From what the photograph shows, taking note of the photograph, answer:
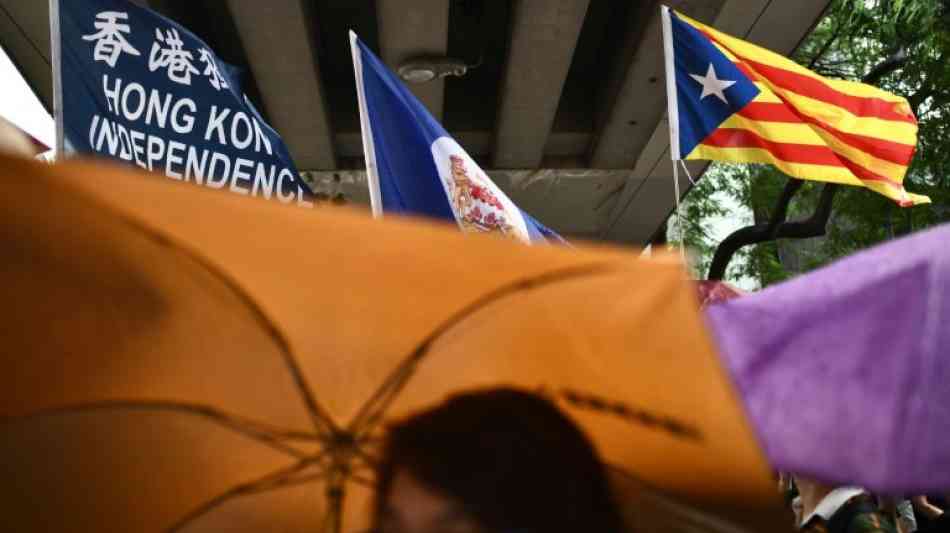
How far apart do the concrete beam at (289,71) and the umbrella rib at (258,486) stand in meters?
5.89

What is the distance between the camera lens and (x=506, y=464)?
1.38 m

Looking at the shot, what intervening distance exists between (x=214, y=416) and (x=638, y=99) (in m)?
7.72

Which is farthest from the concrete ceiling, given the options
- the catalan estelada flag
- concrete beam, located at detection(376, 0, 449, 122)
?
the catalan estelada flag

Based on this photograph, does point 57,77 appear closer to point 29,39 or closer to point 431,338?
point 431,338

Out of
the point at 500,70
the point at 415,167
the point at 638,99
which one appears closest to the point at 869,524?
the point at 415,167

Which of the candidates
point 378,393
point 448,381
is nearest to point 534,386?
point 448,381

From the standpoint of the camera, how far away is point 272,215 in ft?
4.38

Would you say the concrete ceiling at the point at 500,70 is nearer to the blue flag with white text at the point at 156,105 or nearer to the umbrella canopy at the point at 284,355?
the blue flag with white text at the point at 156,105

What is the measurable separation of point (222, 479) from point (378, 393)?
16.1 inches

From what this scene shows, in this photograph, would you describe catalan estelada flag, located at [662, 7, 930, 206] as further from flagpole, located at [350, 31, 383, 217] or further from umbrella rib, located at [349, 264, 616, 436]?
umbrella rib, located at [349, 264, 616, 436]

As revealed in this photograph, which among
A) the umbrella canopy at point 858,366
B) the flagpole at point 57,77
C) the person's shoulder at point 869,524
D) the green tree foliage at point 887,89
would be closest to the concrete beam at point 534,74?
the green tree foliage at point 887,89

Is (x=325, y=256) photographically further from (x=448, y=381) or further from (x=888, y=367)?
(x=888, y=367)

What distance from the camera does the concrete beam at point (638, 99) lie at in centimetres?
772

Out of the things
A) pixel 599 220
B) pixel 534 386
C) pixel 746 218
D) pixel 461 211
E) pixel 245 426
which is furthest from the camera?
pixel 746 218
